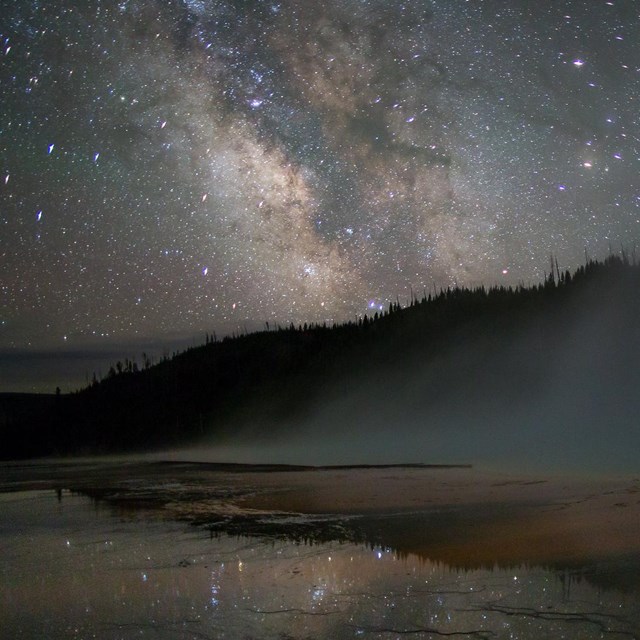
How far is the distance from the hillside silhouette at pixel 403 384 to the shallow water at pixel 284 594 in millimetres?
13956

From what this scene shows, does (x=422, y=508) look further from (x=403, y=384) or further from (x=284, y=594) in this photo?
(x=403, y=384)

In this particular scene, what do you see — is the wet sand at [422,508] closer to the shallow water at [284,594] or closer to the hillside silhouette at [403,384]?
the shallow water at [284,594]

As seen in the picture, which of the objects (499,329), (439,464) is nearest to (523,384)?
(499,329)

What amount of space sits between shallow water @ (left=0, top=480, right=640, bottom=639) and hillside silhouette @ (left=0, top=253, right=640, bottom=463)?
14.0m

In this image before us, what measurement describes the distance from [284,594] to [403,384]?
3765 centimetres

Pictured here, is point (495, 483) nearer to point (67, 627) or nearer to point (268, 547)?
point (268, 547)

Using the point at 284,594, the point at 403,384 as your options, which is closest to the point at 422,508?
the point at 284,594

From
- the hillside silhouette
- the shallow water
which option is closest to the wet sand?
the shallow water

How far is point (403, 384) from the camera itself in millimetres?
43531

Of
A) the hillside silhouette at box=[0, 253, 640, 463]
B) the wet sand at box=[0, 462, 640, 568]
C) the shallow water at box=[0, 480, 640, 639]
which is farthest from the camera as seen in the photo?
the hillside silhouette at box=[0, 253, 640, 463]

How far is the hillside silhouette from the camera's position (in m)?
31.1

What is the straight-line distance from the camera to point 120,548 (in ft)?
28.3

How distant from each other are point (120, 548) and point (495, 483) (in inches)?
298

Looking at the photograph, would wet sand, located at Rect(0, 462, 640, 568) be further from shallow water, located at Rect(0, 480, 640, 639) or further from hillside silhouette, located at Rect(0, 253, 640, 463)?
hillside silhouette, located at Rect(0, 253, 640, 463)
